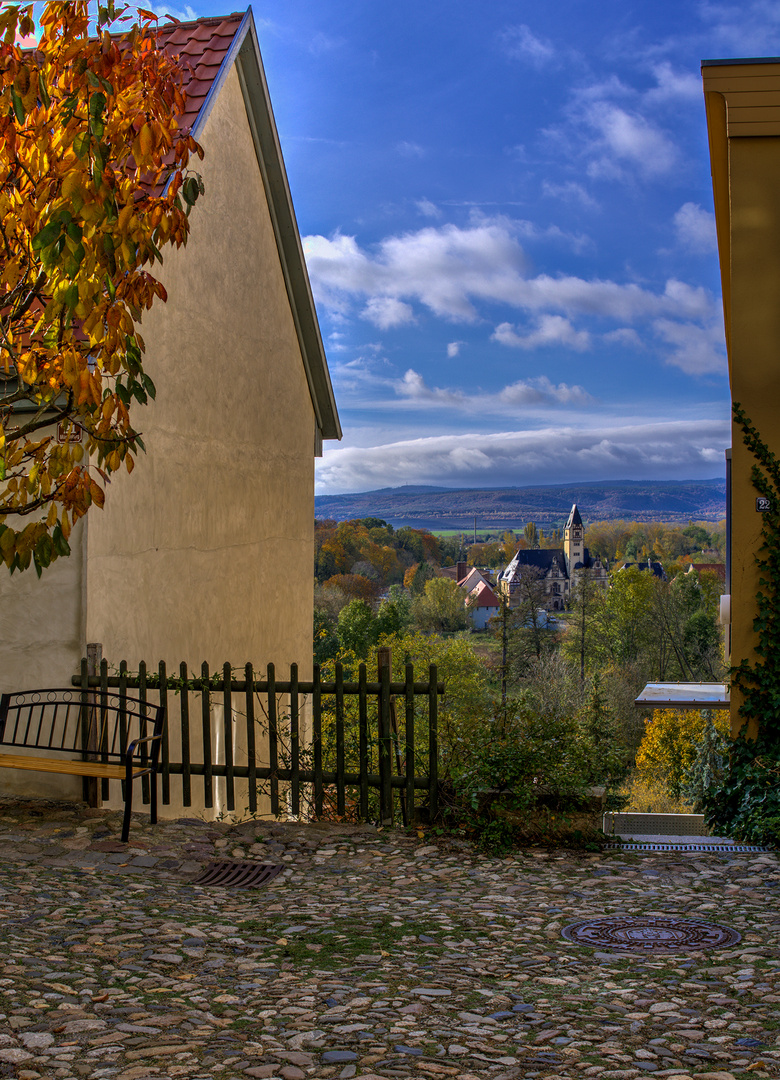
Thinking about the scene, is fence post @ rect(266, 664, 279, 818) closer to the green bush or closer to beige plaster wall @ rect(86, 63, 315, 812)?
beige plaster wall @ rect(86, 63, 315, 812)

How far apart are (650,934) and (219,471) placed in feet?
25.4

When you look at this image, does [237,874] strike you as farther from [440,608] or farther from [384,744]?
[440,608]

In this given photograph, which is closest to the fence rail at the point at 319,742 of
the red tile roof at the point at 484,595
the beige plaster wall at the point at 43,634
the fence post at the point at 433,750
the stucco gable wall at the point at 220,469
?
the fence post at the point at 433,750

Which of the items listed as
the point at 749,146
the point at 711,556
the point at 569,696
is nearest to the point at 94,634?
the point at 749,146

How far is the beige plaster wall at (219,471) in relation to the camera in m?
9.39

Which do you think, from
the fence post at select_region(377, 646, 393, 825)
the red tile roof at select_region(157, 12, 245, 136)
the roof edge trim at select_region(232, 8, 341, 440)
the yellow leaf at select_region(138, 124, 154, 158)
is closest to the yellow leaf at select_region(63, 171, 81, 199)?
the yellow leaf at select_region(138, 124, 154, 158)

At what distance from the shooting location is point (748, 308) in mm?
8891

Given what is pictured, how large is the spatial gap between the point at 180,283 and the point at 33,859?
6382 millimetres

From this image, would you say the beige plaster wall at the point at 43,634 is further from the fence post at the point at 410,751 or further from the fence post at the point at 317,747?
the fence post at the point at 410,751

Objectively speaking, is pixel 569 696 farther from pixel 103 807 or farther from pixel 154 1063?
pixel 154 1063

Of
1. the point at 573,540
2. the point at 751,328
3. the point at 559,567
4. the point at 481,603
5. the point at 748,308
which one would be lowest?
the point at 481,603

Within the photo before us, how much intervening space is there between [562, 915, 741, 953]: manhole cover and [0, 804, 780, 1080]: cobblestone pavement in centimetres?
12

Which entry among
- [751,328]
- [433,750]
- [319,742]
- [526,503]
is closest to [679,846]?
[433,750]

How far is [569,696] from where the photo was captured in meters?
57.5
